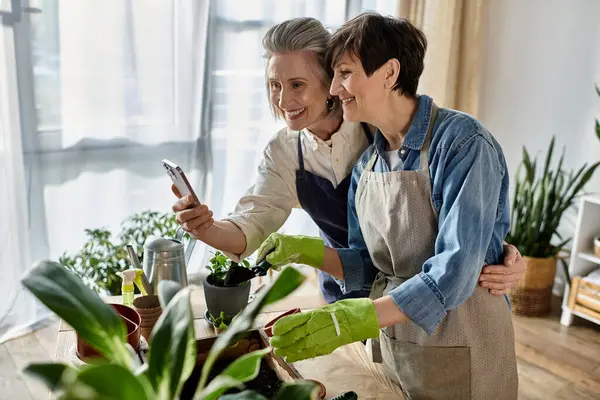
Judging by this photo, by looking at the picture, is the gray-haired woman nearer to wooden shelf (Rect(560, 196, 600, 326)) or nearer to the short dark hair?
the short dark hair

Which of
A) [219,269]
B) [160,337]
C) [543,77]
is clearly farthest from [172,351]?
[543,77]

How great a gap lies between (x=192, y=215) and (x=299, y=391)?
2.95ft

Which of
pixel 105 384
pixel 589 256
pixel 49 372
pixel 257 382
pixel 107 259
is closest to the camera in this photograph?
pixel 105 384

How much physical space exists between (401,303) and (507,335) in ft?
1.22

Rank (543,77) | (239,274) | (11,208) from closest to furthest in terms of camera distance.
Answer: (239,274), (11,208), (543,77)

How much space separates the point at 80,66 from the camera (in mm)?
2627

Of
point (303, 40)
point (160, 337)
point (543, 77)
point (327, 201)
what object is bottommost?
point (327, 201)

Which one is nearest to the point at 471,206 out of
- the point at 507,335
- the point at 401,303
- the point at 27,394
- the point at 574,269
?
the point at 401,303

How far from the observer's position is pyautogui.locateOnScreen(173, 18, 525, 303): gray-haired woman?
1.48m

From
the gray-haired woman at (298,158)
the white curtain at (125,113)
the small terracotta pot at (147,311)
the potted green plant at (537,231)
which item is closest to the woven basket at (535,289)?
the potted green plant at (537,231)

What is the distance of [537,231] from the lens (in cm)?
297

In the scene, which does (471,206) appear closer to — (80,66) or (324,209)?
(324,209)

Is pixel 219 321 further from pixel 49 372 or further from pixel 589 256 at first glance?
pixel 589 256

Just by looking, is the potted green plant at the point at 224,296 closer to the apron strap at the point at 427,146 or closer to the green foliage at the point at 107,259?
the apron strap at the point at 427,146
